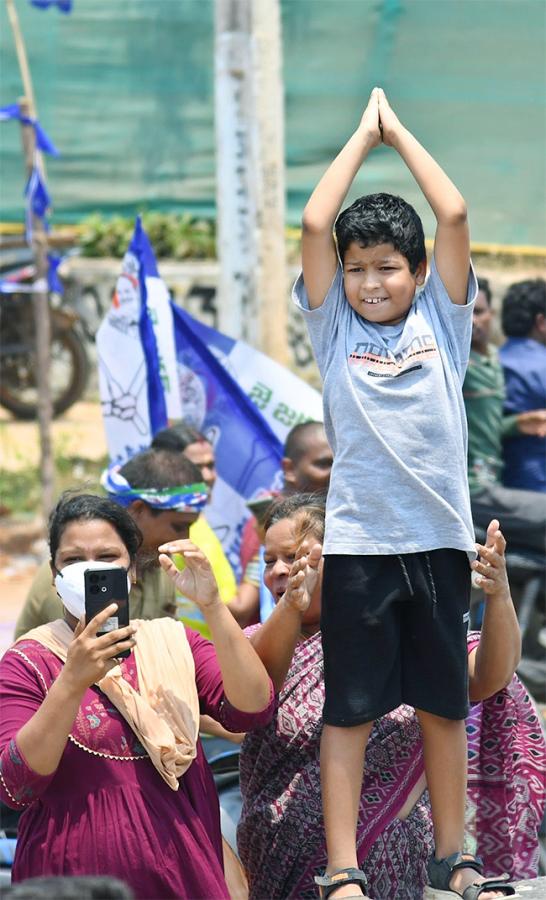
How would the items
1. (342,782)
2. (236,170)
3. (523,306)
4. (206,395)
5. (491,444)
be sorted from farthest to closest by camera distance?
(236,170)
(523,306)
(491,444)
(206,395)
(342,782)

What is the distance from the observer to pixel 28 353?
34.2 ft

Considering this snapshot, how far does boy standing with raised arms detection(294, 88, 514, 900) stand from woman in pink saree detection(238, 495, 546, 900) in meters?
0.12

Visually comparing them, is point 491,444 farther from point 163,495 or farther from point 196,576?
point 196,576

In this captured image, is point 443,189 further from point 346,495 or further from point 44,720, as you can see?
point 44,720

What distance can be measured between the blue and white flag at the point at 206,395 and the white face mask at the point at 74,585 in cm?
252

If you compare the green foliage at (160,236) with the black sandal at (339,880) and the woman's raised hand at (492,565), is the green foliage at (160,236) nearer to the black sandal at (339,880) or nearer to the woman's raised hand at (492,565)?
the woman's raised hand at (492,565)

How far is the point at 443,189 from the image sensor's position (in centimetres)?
291

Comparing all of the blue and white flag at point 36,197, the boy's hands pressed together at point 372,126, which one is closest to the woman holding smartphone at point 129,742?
the boy's hands pressed together at point 372,126

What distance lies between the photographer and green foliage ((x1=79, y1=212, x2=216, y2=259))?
34.2ft

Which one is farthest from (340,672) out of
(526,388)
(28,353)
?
(28,353)

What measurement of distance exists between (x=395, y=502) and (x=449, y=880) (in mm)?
757

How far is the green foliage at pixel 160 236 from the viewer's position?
10422mm

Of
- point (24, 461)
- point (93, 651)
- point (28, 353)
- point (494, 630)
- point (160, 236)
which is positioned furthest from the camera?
point (160, 236)

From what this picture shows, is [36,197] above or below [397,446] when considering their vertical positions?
above
